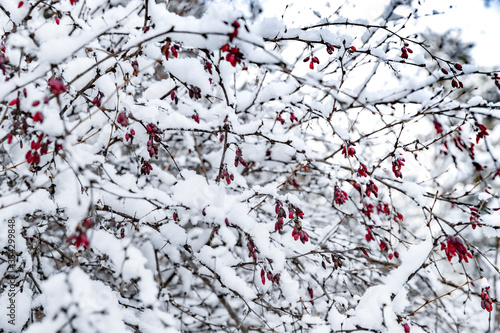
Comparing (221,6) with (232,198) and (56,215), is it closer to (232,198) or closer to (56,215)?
(232,198)

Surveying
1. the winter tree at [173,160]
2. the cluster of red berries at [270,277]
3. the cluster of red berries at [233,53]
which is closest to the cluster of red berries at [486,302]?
the winter tree at [173,160]

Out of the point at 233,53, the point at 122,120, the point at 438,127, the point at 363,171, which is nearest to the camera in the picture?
the point at 233,53

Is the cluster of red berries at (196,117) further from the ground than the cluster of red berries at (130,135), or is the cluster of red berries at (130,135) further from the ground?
the cluster of red berries at (196,117)

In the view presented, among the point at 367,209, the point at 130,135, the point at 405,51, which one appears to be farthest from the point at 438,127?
the point at 130,135

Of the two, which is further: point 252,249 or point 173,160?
point 173,160

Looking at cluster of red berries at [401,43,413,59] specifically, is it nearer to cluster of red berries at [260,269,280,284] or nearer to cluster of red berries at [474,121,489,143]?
cluster of red berries at [474,121,489,143]

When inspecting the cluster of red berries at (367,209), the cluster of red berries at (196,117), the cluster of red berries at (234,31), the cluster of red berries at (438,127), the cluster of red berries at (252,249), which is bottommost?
the cluster of red berries at (252,249)

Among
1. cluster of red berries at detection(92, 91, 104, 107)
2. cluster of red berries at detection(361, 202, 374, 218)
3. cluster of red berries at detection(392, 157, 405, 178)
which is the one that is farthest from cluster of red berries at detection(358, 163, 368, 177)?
cluster of red berries at detection(92, 91, 104, 107)

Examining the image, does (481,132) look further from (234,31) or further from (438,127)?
(234,31)

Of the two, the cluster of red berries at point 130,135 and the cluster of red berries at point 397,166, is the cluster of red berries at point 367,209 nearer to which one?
the cluster of red berries at point 397,166

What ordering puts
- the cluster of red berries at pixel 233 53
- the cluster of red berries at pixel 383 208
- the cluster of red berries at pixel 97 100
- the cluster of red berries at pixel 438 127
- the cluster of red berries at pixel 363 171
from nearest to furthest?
the cluster of red berries at pixel 233 53, the cluster of red berries at pixel 97 100, the cluster of red berries at pixel 363 171, the cluster of red berries at pixel 438 127, the cluster of red berries at pixel 383 208

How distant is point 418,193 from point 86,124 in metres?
2.40

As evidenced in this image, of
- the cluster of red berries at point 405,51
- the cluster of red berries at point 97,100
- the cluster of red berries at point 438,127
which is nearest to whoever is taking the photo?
the cluster of red berries at point 97,100

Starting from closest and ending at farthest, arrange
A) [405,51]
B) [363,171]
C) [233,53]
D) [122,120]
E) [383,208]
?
[233,53], [122,120], [405,51], [363,171], [383,208]
